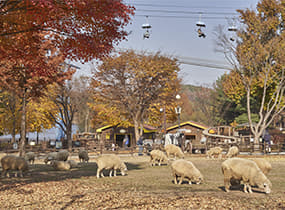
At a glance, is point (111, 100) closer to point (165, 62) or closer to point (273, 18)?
point (165, 62)

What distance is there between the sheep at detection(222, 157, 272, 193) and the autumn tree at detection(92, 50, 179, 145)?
89.2 feet

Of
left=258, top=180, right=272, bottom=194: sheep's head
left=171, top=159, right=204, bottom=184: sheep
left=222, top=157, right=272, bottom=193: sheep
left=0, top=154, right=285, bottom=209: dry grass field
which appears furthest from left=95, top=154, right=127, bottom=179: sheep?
left=258, top=180, right=272, bottom=194: sheep's head

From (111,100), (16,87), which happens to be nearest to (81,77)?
(111,100)

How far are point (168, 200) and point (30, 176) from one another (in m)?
7.43

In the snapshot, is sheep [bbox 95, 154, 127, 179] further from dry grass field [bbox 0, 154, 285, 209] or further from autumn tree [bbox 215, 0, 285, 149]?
autumn tree [bbox 215, 0, 285, 149]

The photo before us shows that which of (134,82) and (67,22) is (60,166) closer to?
(67,22)

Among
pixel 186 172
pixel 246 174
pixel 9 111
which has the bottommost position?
pixel 186 172

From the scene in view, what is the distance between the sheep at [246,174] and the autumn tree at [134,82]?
1070 inches

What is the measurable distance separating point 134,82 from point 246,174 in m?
28.8

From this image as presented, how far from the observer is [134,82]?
36812 mm

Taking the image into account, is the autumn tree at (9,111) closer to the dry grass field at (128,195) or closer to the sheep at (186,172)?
the dry grass field at (128,195)

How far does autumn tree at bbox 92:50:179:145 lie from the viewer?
1430 inches

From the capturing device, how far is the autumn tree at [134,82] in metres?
36.3

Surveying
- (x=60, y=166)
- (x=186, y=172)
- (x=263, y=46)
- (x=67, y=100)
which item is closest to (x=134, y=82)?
(x=67, y=100)
